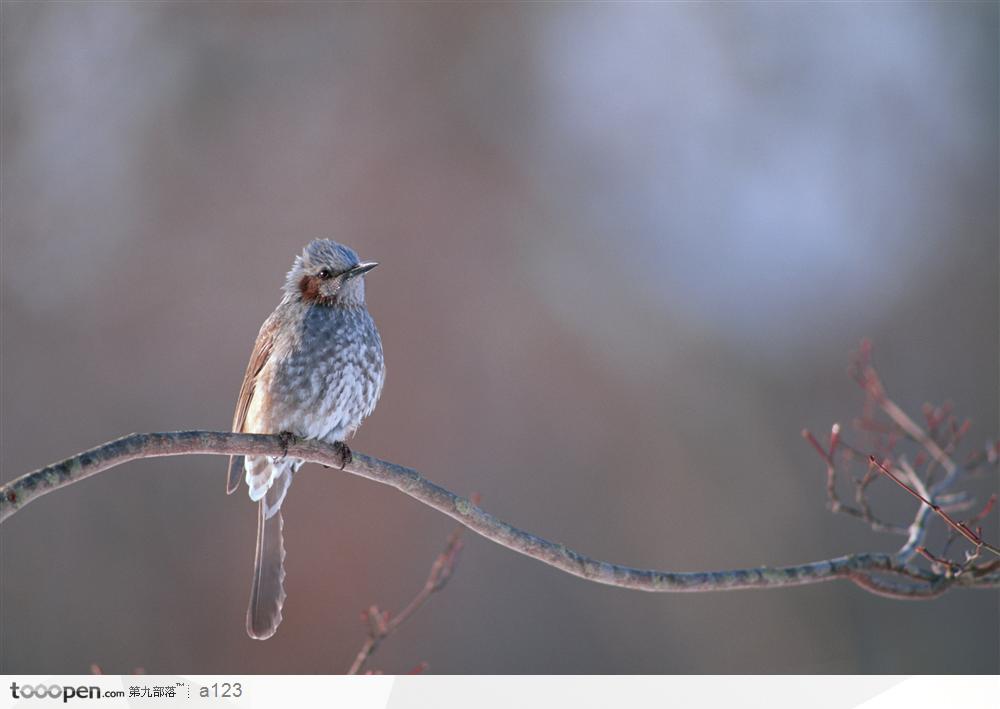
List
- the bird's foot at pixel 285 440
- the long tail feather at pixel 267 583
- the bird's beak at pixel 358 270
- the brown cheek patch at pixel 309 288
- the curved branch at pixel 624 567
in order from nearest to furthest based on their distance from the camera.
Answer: the curved branch at pixel 624 567, the bird's foot at pixel 285 440, the long tail feather at pixel 267 583, the bird's beak at pixel 358 270, the brown cheek patch at pixel 309 288

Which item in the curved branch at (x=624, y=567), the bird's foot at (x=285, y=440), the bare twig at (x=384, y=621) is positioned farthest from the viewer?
the bird's foot at (x=285, y=440)

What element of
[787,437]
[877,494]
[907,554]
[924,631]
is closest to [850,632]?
[924,631]

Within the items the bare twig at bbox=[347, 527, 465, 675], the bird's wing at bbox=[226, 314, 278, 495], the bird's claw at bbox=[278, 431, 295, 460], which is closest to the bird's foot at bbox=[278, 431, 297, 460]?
the bird's claw at bbox=[278, 431, 295, 460]

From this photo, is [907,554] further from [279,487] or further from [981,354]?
[981,354]

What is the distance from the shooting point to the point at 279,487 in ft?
12.6

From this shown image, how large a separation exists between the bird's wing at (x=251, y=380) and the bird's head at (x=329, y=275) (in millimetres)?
184

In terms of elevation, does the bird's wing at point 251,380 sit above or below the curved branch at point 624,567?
above

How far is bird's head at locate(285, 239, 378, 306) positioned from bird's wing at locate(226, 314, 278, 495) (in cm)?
18

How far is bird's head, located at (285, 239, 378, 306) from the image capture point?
353 centimetres

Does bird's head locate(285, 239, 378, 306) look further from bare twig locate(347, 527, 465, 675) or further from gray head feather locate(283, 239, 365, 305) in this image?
bare twig locate(347, 527, 465, 675)

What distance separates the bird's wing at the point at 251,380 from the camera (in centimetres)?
361

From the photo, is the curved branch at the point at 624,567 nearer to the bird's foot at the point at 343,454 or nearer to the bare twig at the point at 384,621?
the bird's foot at the point at 343,454

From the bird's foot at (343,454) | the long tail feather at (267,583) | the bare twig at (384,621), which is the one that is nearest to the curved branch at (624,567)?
the bird's foot at (343,454)
